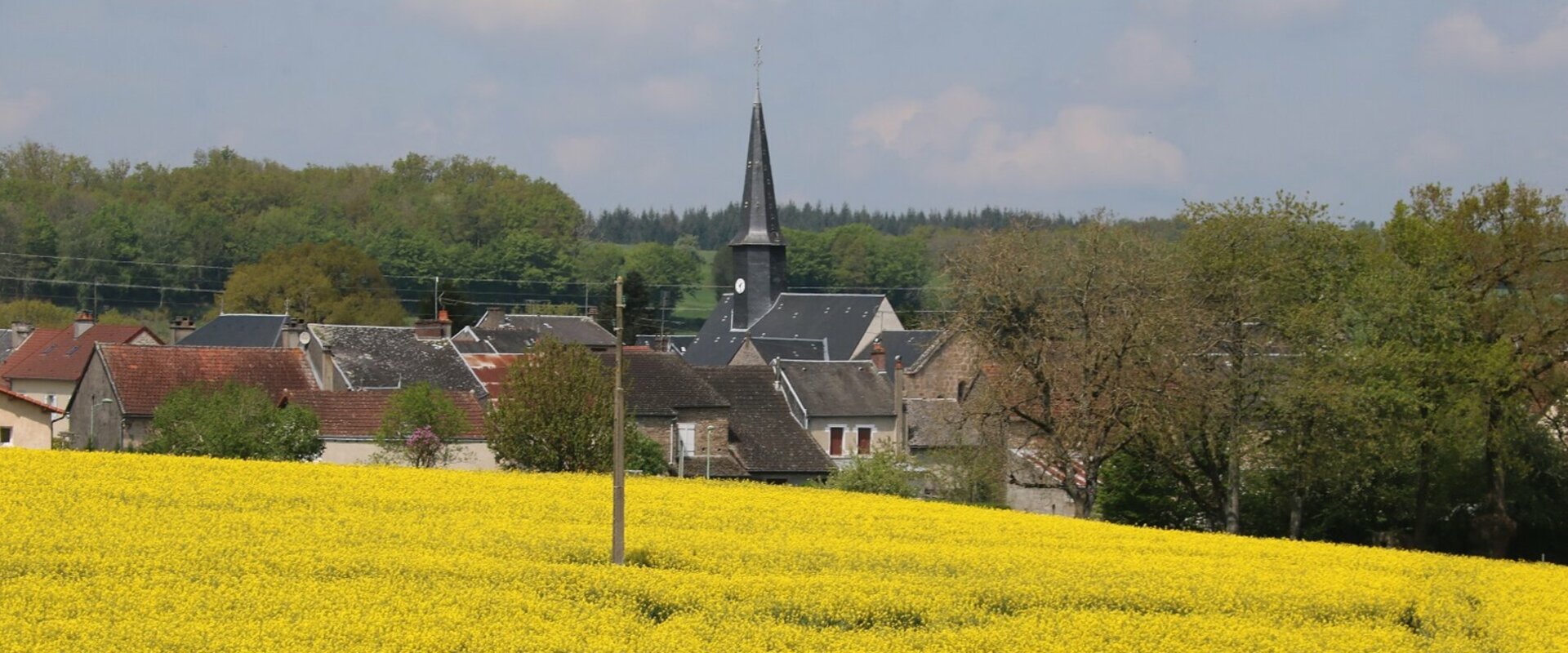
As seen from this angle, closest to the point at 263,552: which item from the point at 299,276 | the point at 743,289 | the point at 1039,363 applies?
the point at 1039,363

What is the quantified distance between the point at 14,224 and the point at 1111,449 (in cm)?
11714

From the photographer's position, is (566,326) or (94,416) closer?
(94,416)

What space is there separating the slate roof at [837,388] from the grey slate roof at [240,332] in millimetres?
23698

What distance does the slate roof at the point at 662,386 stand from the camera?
4944 cm

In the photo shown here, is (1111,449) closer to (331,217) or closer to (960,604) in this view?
(960,604)

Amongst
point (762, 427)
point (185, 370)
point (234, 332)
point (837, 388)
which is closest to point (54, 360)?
point (234, 332)

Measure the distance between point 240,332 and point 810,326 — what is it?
33342mm

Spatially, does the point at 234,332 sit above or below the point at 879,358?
above

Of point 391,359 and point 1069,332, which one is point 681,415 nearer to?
point 391,359

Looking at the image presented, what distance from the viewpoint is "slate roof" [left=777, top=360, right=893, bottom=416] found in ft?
199

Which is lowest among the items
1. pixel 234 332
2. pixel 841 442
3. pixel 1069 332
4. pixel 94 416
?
pixel 841 442

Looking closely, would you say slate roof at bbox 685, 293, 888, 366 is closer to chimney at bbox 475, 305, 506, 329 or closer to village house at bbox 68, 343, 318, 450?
chimney at bbox 475, 305, 506, 329

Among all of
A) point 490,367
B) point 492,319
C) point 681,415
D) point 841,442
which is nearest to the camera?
point 681,415

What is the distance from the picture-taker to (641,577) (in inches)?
821
